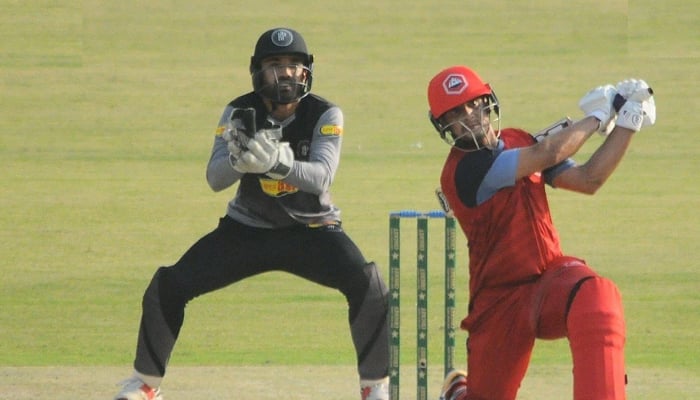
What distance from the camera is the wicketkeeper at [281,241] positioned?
5.02 meters

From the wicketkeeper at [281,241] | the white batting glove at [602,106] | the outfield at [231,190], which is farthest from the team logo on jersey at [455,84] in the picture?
the outfield at [231,190]

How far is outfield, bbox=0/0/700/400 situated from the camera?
6.73m

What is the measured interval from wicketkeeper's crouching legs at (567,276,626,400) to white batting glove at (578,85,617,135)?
21.2 inches

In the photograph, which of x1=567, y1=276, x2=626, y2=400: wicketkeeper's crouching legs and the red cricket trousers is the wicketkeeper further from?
x1=567, y1=276, x2=626, y2=400: wicketkeeper's crouching legs

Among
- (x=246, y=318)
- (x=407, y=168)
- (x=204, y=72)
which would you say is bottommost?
(x=246, y=318)

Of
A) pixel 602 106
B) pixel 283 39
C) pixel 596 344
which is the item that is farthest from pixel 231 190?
pixel 596 344

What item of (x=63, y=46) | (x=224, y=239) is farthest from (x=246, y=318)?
(x=63, y=46)

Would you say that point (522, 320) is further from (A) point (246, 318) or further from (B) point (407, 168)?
(B) point (407, 168)

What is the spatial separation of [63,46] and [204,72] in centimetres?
118

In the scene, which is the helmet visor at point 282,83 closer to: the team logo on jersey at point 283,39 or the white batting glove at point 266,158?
the team logo on jersey at point 283,39

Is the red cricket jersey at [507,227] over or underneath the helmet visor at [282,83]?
underneath

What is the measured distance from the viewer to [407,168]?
9719mm

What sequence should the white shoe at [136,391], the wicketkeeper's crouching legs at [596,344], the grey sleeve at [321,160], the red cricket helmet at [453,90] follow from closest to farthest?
the wicketkeeper's crouching legs at [596,344] → the red cricket helmet at [453,90] → the grey sleeve at [321,160] → the white shoe at [136,391]

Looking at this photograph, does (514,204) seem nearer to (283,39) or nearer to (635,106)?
(635,106)
